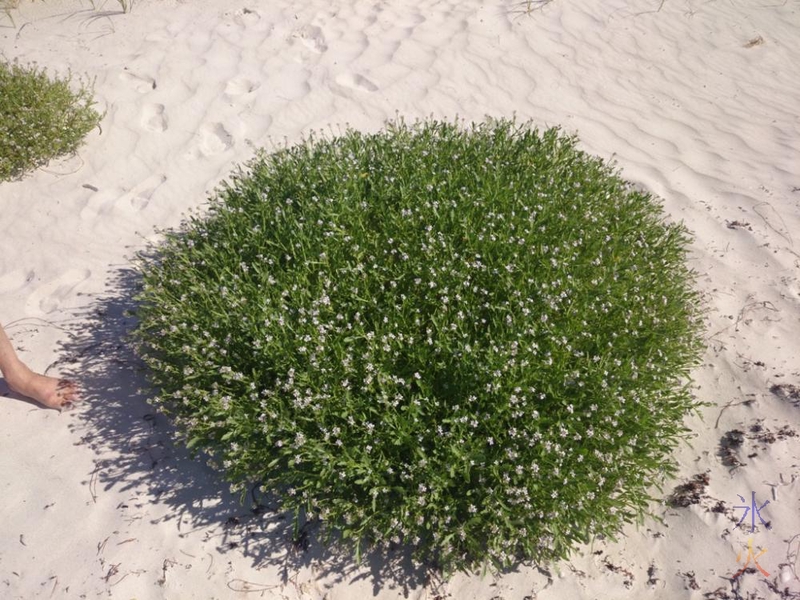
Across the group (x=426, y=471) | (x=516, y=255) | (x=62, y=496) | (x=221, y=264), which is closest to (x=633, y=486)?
(x=426, y=471)

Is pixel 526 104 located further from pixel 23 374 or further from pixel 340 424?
pixel 23 374

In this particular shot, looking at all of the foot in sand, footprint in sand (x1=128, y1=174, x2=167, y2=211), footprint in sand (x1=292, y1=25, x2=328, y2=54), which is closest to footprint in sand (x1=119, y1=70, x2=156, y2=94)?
footprint in sand (x1=128, y1=174, x2=167, y2=211)

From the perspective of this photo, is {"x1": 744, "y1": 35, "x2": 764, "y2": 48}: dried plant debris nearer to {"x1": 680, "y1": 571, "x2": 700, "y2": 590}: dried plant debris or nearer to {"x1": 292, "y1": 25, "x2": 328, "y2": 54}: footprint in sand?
{"x1": 292, "y1": 25, "x2": 328, "y2": 54}: footprint in sand

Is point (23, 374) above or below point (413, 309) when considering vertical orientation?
below

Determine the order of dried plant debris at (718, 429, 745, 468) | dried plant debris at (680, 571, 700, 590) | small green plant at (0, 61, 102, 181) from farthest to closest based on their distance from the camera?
small green plant at (0, 61, 102, 181) → dried plant debris at (718, 429, 745, 468) → dried plant debris at (680, 571, 700, 590)

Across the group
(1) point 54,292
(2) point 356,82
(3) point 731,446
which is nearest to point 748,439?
(3) point 731,446

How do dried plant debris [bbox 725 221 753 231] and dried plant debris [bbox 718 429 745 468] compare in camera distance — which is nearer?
dried plant debris [bbox 718 429 745 468]
